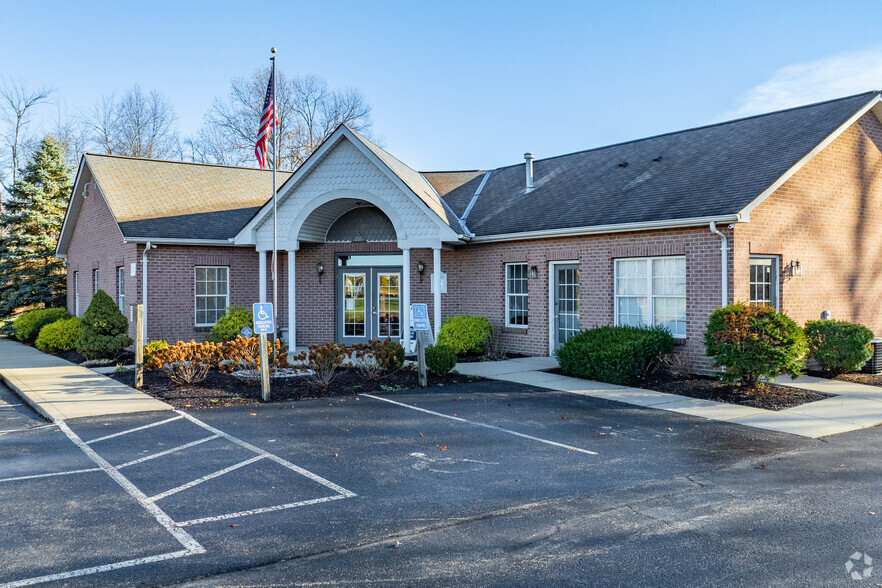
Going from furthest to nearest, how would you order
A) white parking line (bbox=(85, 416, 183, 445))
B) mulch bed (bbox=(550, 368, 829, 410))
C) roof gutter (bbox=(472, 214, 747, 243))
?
roof gutter (bbox=(472, 214, 747, 243)), mulch bed (bbox=(550, 368, 829, 410)), white parking line (bbox=(85, 416, 183, 445))

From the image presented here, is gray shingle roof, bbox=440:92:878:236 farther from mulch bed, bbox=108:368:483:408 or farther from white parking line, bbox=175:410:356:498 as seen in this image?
white parking line, bbox=175:410:356:498

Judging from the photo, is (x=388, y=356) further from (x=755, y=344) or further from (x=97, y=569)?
(x=97, y=569)

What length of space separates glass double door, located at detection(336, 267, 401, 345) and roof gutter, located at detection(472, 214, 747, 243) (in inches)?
120

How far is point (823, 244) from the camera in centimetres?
1450

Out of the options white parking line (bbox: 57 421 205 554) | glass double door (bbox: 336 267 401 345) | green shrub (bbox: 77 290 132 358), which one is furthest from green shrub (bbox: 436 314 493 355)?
white parking line (bbox: 57 421 205 554)

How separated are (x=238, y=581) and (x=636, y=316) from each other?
11.6 m

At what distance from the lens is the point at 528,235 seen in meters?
16.2

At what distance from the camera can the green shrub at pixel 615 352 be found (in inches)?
500

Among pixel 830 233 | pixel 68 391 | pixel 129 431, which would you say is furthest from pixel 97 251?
pixel 830 233

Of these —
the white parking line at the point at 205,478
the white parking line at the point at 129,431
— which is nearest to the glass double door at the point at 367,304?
the white parking line at the point at 129,431

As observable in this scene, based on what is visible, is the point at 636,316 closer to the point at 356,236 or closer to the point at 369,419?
the point at 369,419

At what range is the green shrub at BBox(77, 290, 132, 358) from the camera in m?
16.5

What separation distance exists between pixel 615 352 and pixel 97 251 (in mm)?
17632

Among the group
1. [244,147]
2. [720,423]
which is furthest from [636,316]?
[244,147]
